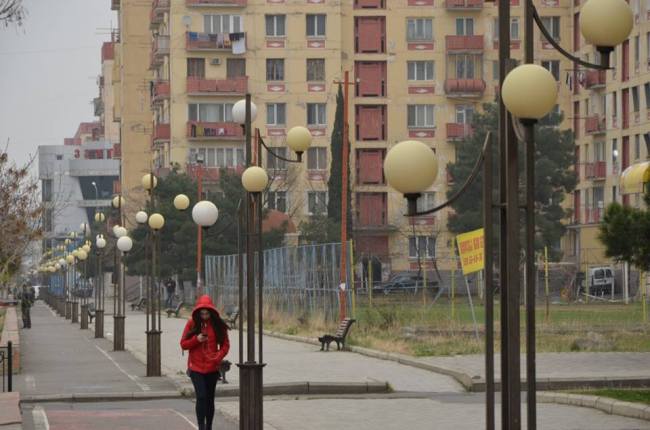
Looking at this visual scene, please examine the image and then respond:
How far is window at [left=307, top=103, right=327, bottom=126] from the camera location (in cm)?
9144

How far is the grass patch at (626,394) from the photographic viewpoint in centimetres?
2092

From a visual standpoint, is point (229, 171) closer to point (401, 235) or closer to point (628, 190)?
point (401, 235)

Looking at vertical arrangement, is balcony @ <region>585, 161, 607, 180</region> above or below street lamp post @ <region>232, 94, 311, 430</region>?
above

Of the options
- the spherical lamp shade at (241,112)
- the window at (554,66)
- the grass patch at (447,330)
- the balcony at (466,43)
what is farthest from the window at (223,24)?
the spherical lamp shade at (241,112)

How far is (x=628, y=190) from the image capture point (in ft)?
69.7

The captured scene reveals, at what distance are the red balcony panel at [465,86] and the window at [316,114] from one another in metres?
7.03

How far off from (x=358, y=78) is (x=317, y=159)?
201 inches

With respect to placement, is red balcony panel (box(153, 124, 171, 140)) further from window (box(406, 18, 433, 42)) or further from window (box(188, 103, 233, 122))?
window (box(406, 18, 433, 42))

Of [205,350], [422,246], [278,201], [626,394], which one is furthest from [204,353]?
[422,246]

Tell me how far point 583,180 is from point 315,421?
67137 millimetres

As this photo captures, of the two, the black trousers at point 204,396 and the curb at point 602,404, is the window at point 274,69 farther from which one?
the black trousers at point 204,396

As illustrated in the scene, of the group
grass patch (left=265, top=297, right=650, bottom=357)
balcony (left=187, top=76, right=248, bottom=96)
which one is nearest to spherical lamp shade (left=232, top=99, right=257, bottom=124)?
grass patch (left=265, top=297, right=650, bottom=357)

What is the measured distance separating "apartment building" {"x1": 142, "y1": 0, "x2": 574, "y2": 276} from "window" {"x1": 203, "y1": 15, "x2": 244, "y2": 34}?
0.06 metres

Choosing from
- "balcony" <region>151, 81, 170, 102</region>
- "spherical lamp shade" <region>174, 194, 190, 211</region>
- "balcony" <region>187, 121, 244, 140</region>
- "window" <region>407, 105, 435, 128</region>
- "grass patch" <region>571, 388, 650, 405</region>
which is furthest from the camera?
"balcony" <region>151, 81, 170, 102</region>
